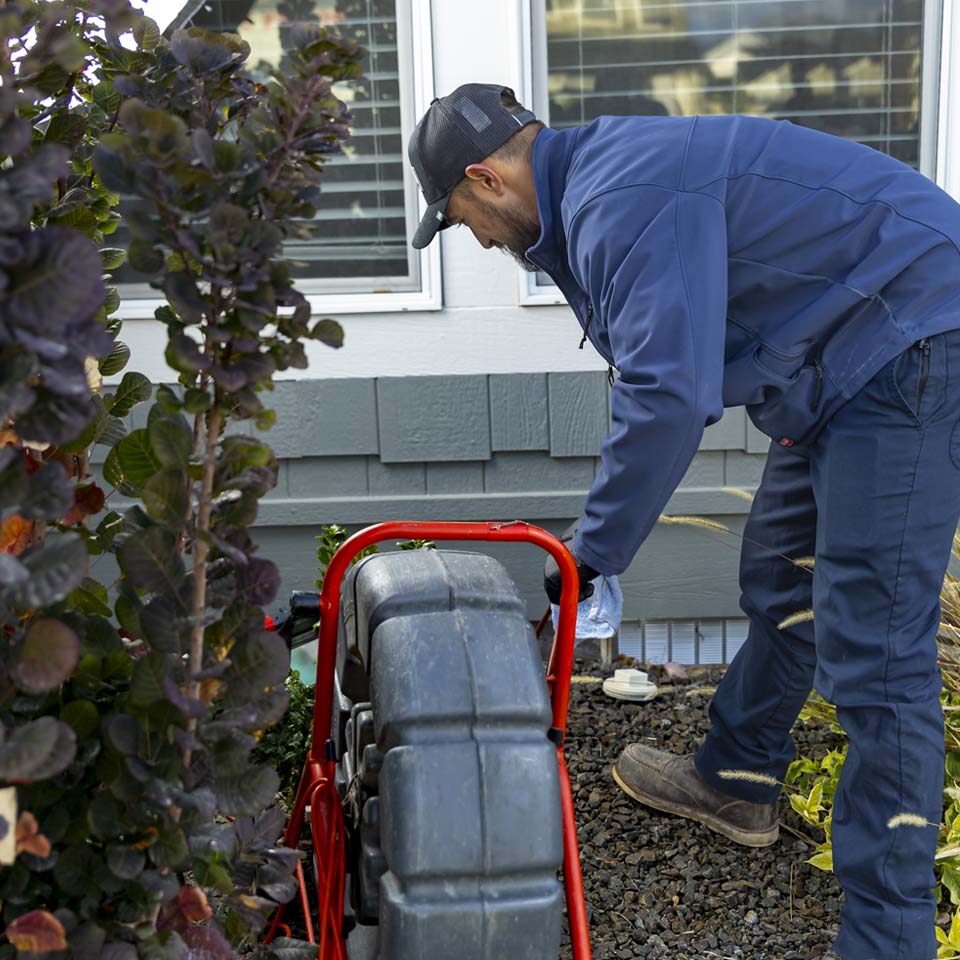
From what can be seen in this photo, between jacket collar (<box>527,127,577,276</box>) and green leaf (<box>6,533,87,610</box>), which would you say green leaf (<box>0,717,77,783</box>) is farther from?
jacket collar (<box>527,127,577,276</box>)

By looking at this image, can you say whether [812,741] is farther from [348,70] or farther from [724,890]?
[348,70]

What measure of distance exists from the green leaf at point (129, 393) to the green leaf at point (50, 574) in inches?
24.8

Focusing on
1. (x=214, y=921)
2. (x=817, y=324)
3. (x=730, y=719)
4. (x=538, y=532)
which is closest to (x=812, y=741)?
(x=730, y=719)

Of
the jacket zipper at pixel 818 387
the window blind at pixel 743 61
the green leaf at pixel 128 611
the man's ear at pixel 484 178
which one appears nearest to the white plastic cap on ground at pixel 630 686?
the jacket zipper at pixel 818 387

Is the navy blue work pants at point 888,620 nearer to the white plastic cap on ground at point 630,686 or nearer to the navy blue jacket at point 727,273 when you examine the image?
the navy blue jacket at point 727,273

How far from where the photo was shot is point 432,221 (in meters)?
2.53

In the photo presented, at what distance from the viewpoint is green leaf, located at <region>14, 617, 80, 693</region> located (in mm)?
1062

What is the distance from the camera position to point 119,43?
1.54 meters

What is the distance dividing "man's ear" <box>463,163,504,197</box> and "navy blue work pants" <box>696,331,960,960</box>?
851mm

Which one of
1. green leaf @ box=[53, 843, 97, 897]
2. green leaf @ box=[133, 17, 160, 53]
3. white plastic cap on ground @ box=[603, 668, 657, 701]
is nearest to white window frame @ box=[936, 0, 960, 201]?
white plastic cap on ground @ box=[603, 668, 657, 701]

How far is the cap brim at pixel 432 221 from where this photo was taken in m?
2.46

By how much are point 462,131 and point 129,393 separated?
103 centimetres

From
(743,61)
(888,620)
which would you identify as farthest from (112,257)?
(743,61)

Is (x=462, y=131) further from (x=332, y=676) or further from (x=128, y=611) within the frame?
(x=128, y=611)
